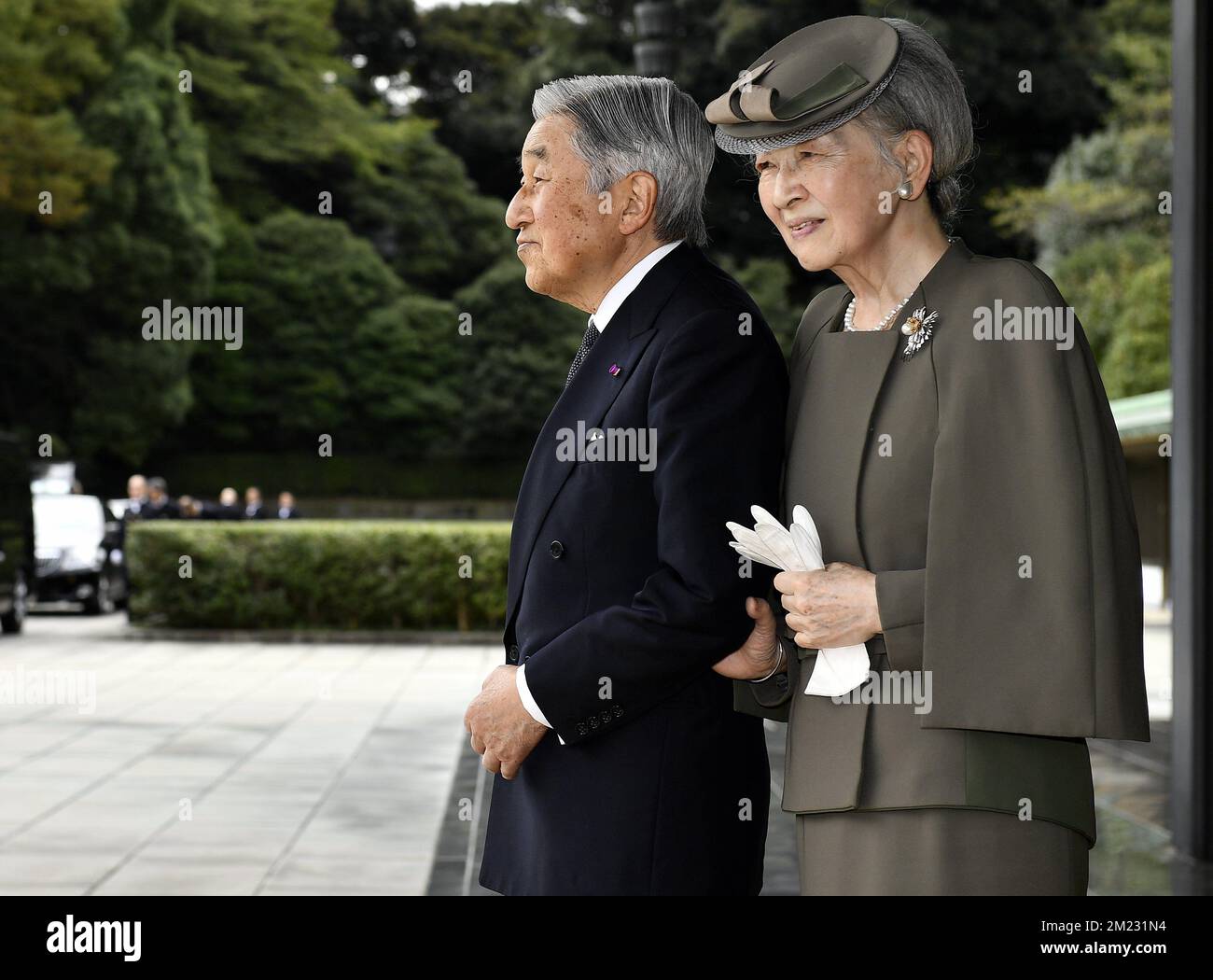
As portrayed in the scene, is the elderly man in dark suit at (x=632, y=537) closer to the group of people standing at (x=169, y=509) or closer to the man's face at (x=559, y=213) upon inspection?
the man's face at (x=559, y=213)

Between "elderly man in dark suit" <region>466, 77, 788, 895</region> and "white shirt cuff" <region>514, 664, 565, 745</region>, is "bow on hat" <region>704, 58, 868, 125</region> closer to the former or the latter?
"elderly man in dark suit" <region>466, 77, 788, 895</region>

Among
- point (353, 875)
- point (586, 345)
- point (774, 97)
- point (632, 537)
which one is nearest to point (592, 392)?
point (586, 345)

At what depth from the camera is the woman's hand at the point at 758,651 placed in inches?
90.8

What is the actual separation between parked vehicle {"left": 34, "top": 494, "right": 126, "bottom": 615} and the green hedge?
4077 millimetres

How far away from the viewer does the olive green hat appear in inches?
87.5

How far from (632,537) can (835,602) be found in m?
0.35

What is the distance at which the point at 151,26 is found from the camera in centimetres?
3456

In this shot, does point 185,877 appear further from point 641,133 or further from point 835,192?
point 835,192

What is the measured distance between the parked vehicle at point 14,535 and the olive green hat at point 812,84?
1808 centimetres

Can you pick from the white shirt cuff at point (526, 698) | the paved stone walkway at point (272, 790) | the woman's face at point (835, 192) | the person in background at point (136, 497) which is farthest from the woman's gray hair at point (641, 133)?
the person in background at point (136, 497)

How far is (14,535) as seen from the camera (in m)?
19.8

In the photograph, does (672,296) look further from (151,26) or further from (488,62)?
(488,62)

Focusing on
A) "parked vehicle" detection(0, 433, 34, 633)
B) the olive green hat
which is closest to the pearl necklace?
the olive green hat
